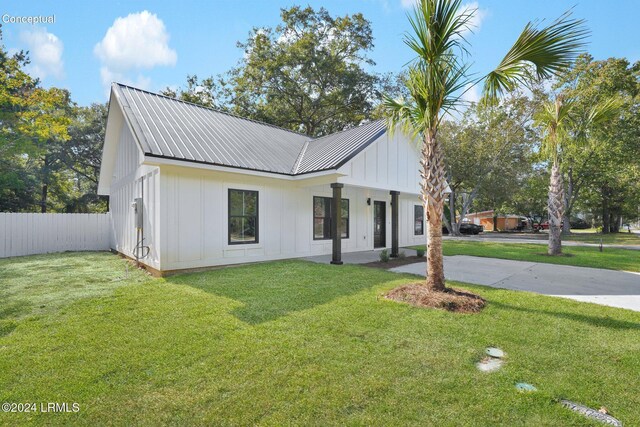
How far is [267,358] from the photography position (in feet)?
10.6

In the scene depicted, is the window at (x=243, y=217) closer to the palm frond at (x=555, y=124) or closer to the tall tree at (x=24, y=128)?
the palm frond at (x=555, y=124)

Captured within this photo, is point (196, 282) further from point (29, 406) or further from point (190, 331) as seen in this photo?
point (29, 406)

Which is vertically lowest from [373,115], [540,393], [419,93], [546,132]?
[540,393]

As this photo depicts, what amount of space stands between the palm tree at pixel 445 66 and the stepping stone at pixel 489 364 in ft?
7.13

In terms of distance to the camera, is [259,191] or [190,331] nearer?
[190,331]

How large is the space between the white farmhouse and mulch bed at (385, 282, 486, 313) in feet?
12.4

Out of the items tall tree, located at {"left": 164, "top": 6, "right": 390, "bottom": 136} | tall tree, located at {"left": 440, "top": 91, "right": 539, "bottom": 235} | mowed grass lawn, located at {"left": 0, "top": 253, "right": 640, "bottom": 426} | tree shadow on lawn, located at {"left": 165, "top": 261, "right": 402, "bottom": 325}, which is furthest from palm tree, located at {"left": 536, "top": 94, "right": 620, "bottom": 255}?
tall tree, located at {"left": 164, "top": 6, "right": 390, "bottom": 136}

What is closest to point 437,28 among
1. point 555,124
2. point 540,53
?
point 540,53

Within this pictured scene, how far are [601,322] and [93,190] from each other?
3716 cm

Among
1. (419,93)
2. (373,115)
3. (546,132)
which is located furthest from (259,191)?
(373,115)

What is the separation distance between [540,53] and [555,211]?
9185 millimetres

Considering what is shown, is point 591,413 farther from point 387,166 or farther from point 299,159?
point 299,159

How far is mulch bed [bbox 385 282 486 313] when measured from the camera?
4.87 metres

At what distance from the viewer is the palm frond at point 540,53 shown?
4449 mm
